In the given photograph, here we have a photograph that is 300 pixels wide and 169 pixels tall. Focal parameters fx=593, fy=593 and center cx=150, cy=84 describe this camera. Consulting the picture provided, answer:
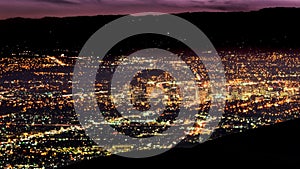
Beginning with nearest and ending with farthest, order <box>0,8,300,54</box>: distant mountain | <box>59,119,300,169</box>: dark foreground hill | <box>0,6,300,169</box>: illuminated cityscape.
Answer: <box>59,119,300,169</box>: dark foreground hill → <box>0,6,300,169</box>: illuminated cityscape → <box>0,8,300,54</box>: distant mountain

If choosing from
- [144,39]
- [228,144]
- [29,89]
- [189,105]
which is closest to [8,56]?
[144,39]

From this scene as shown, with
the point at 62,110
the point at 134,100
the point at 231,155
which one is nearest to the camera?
the point at 231,155

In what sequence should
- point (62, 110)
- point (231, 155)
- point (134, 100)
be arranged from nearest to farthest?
1. point (231, 155)
2. point (62, 110)
3. point (134, 100)

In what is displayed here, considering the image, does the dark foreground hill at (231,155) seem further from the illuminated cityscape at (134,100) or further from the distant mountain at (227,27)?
the distant mountain at (227,27)

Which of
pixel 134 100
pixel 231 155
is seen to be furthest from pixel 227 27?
pixel 231 155

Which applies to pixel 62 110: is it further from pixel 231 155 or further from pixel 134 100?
pixel 231 155

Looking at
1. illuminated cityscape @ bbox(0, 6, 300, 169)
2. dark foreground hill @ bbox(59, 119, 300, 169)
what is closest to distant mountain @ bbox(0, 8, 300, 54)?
illuminated cityscape @ bbox(0, 6, 300, 169)

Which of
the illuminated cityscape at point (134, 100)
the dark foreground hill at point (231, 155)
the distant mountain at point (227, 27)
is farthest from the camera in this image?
the distant mountain at point (227, 27)

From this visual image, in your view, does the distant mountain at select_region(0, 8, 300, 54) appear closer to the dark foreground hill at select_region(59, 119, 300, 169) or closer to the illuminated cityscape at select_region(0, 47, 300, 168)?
the illuminated cityscape at select_region(0, 47, 300, 168)

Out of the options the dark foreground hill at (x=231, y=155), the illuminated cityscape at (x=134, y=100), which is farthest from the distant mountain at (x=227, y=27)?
the dark foreground hill at (x=231, y=155)
